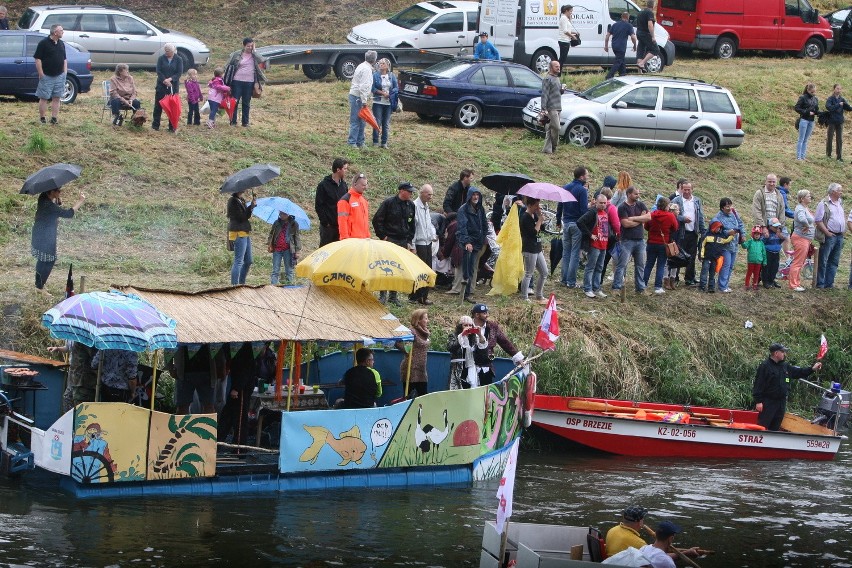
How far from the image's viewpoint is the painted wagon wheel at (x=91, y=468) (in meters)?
14.3

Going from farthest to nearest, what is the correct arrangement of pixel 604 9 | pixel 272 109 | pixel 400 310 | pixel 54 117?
pixel 604 9 → pixel 272 109 → pixel 54 117 → pixel 400 310

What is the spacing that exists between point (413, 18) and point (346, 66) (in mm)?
2933

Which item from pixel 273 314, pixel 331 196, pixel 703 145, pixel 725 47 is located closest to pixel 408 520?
pixel 273 314

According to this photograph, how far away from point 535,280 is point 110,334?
970 centimetres

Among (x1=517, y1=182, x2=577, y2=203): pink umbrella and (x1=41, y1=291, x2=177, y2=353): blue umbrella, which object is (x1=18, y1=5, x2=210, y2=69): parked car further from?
(x1=41, y1=291, x2=177, y2=353): blue umbrella

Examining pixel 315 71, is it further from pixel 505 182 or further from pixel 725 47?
pixel 505 182

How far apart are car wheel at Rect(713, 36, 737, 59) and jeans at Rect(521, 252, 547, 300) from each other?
19.6 meters

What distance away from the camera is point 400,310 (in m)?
20.2

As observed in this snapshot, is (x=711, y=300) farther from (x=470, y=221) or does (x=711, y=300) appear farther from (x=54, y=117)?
(x=54, y=117)

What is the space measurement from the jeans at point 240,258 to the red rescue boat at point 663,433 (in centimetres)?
479

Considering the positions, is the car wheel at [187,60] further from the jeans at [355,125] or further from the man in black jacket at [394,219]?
the man in black jacket at [394,219]

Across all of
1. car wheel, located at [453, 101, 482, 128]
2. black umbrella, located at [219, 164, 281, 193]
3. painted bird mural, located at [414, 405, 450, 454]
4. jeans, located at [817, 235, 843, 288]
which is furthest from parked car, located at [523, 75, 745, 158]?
painted bird mural, located at [414, 405, 450, 454]

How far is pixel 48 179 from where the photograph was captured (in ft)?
57.6

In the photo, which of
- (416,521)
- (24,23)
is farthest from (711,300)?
(24,23)
